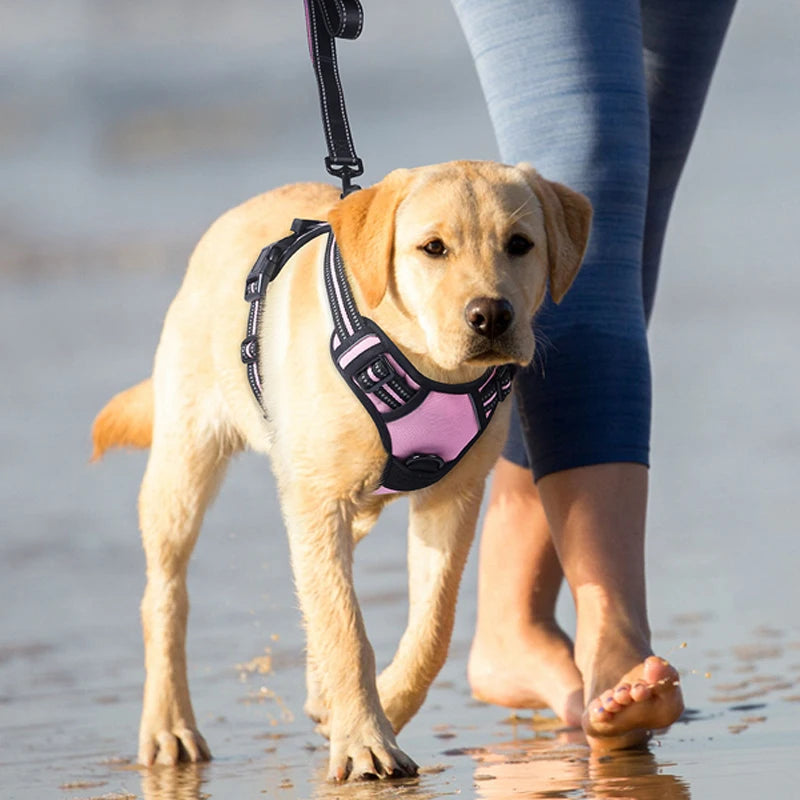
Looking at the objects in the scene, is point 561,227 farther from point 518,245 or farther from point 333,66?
point 333,66

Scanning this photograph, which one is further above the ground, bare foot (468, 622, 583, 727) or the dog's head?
the dog's head

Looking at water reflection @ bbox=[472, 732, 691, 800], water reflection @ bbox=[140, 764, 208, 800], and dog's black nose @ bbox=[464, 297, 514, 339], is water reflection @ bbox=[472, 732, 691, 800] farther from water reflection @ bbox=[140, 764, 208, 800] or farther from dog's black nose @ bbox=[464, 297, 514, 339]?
dog's black nose @ bbox=[464, 297, 514, 339]

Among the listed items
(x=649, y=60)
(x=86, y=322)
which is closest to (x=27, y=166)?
(x=86, y=322)

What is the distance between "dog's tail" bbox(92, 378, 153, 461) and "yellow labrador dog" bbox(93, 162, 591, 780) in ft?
2.16

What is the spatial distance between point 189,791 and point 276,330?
1.00 metres

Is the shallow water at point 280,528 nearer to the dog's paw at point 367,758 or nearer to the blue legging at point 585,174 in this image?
the dog's paw at point 367,758

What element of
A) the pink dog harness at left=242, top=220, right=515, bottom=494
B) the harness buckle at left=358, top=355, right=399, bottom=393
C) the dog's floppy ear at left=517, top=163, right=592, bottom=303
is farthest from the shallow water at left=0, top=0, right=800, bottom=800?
the dog's floppy ear at left=517, top=163, right=592, bottom=303

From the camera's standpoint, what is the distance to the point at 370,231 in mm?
3127

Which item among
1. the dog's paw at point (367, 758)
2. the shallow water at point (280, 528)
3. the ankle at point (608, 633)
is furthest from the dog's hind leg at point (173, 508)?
the ankle at point (608, 633)

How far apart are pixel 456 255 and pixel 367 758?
3.20 feet

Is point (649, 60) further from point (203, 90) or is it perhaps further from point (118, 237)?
point (203, 90)

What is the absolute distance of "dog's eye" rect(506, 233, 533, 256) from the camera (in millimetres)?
3107

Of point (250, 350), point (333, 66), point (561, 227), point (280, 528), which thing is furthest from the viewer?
point (280, 528)

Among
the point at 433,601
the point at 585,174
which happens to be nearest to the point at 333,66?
the point at 585,174
